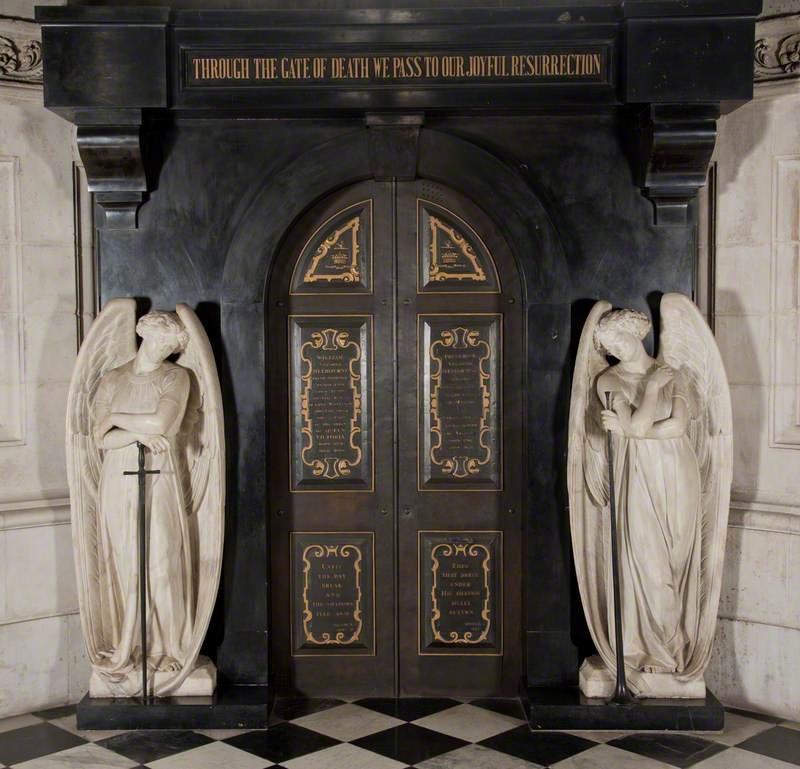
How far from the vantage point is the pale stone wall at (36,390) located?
18.6 ft

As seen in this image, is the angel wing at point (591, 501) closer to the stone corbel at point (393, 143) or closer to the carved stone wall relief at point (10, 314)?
the stone corbel at point (393, 143)

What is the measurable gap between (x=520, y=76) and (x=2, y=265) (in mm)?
2826

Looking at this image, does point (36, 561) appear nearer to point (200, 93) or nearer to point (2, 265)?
point (2, 265)

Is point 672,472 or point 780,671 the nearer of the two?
point 672,472

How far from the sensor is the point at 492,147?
209 inches

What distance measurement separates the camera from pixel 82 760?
192 inches

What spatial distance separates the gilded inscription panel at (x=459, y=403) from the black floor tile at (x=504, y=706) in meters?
1.08

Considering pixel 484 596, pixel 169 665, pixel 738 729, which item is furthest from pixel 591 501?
pixel 169 665

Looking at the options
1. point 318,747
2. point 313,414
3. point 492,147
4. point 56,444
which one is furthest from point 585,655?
point 56,444

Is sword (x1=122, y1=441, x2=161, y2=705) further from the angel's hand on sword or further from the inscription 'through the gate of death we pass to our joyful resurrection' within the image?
the angel's hand on sword

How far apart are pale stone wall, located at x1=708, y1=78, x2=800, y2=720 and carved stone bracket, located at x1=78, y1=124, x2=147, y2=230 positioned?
300 cm

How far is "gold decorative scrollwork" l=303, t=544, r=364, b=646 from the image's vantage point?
562 centimetres

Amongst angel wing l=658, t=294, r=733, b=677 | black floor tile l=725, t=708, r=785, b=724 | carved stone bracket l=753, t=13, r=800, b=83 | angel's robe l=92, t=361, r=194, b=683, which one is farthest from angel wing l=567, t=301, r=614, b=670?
angel's robe l=92, t=361, r=194, b=683

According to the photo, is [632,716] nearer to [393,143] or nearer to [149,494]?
[149,494]
